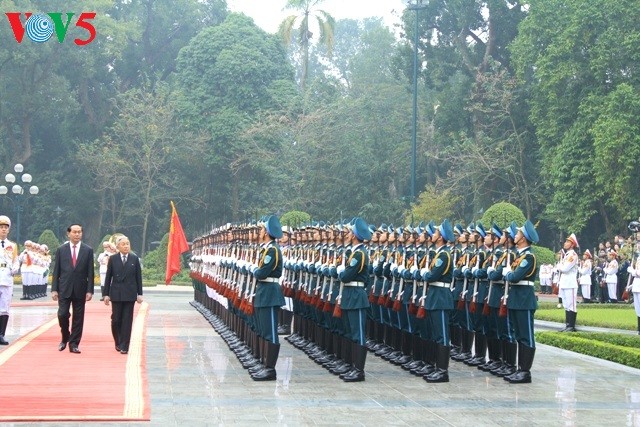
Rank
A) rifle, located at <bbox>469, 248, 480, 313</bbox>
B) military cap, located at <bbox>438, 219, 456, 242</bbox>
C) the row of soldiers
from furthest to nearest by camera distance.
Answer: rifle, located at <bbox>469, 248, 480, 313</bbox> < military cap, located at <bbox>438, 219, 456, 242</bbox> < the row of soldiers

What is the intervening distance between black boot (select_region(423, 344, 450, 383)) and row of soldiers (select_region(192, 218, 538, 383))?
1cm

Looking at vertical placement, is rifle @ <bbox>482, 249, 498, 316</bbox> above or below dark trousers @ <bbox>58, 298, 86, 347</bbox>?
above

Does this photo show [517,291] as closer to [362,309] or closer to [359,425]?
[362,309]

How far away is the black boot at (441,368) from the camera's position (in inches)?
561

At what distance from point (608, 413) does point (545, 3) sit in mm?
37374

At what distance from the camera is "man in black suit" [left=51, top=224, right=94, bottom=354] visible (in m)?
17.0

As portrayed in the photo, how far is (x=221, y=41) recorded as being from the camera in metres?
60.2

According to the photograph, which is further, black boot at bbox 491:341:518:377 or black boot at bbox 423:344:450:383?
black boot at bbox 491:341:518:377

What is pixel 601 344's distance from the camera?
58.3ft

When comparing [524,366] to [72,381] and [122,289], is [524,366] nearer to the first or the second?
[72,381]

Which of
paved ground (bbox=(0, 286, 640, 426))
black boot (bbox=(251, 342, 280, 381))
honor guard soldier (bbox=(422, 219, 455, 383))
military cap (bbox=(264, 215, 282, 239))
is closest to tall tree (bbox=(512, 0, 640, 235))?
paved ground (bbox=(0, 286, 640, 426))

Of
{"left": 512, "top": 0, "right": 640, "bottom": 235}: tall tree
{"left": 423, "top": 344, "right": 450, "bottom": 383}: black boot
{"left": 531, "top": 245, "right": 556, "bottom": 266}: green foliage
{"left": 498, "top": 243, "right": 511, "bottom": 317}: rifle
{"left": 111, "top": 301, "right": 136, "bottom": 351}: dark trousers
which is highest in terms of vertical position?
{"left": 512, "top": 0, "right": 640, "bottom": 235}: tall tree

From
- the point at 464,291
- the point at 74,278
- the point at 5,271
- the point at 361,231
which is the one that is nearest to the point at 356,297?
the point at 361,231

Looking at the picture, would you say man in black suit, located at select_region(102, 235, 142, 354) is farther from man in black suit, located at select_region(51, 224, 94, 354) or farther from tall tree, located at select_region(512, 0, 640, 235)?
tall tree, located at select_region(512, 0, 640, 235)
